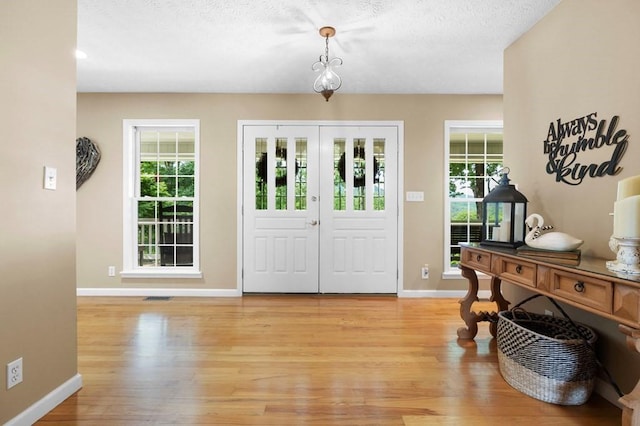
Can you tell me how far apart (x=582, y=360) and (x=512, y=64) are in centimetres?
229

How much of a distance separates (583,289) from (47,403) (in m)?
2.72

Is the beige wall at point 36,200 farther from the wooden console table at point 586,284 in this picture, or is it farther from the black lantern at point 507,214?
the black lantern at point 507,214

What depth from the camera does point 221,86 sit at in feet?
11.7

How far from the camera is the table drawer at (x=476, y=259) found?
2191mm

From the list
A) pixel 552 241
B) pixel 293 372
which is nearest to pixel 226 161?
pixel 293 372

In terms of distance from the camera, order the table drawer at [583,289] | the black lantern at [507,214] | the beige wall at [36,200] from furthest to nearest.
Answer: the black lantern at [507,214]
the beige wall at [36,200]
the table drawer at [583,289]

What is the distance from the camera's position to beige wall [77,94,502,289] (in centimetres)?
376

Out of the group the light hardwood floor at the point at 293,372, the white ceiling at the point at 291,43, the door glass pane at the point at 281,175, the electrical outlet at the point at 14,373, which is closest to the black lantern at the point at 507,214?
the light hardwood floor at the point at 293,372

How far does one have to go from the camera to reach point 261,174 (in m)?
3.82

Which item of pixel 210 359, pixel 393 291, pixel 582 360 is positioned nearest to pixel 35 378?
pixel 210 359

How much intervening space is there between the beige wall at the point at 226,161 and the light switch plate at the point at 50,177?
211cm

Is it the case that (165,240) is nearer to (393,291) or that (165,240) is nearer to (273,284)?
(273,284)

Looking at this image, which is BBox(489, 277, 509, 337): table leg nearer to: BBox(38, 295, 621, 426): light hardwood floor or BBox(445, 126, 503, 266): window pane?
BBox(38, 295, 621, 426): light hardwood floor

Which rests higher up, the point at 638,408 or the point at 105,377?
the point at 638,408
